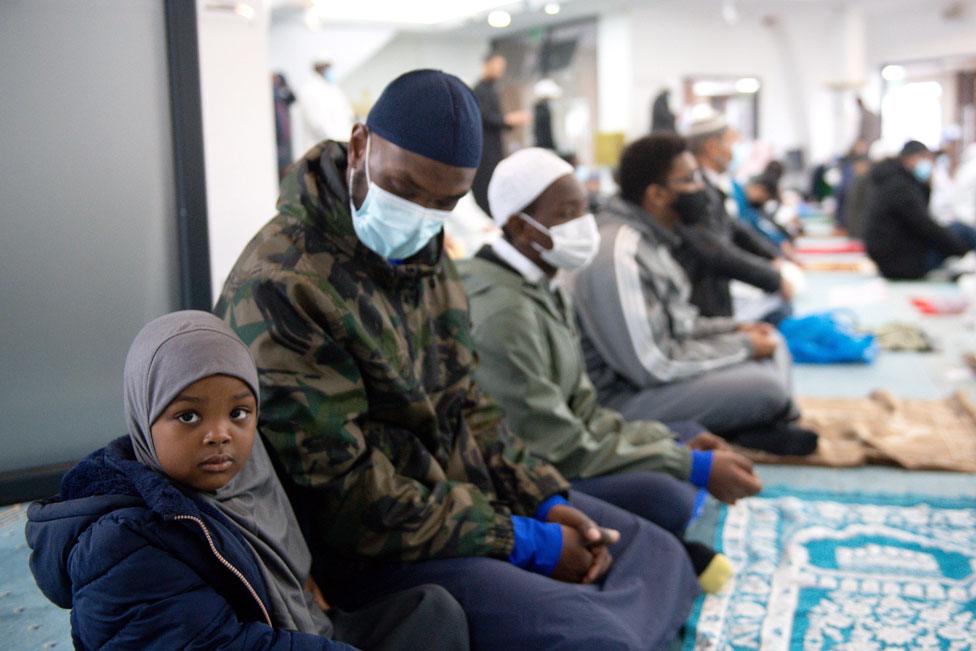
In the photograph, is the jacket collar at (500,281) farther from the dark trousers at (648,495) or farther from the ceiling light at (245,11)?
the ceiling light at (245,11)

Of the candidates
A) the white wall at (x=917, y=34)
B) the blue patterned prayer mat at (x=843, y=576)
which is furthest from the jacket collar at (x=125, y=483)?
the white wall at (x=917, y=34)

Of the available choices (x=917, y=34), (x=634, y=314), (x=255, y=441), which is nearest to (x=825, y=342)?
(x=634, y=314)

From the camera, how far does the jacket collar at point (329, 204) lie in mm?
1767

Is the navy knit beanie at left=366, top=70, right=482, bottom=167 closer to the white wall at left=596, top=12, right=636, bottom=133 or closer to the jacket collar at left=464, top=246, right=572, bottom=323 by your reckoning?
the jacket collar at left=464, top=246, right=572, bottom=323

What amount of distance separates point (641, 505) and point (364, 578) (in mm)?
883

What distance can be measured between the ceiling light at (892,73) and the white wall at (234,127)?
17.9 m

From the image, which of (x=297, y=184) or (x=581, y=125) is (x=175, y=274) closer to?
(x=297, y=184)

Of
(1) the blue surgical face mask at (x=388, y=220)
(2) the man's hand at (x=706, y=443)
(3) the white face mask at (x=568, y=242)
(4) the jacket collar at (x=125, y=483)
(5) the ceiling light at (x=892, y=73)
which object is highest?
(5) the ceiling light at (x=892, y=73)

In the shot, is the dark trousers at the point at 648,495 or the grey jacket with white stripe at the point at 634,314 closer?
the dark trousers at the point at 648,495

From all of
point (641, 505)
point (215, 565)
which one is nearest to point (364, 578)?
point (215, 565)

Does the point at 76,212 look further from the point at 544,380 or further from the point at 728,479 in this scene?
the point at 728,479

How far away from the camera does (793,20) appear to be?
1695 cm

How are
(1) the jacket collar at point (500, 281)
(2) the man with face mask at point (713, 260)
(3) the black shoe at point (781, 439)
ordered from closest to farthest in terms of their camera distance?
1. (1) the jacket collar at point (500, 281)
2. (3) the black shoe at point (781, 439)
3. (2) the man with face mask at point (713, 260)

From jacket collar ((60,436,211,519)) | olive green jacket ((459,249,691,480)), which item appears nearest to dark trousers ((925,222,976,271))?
olive green jacket ((459,249,691,480))
